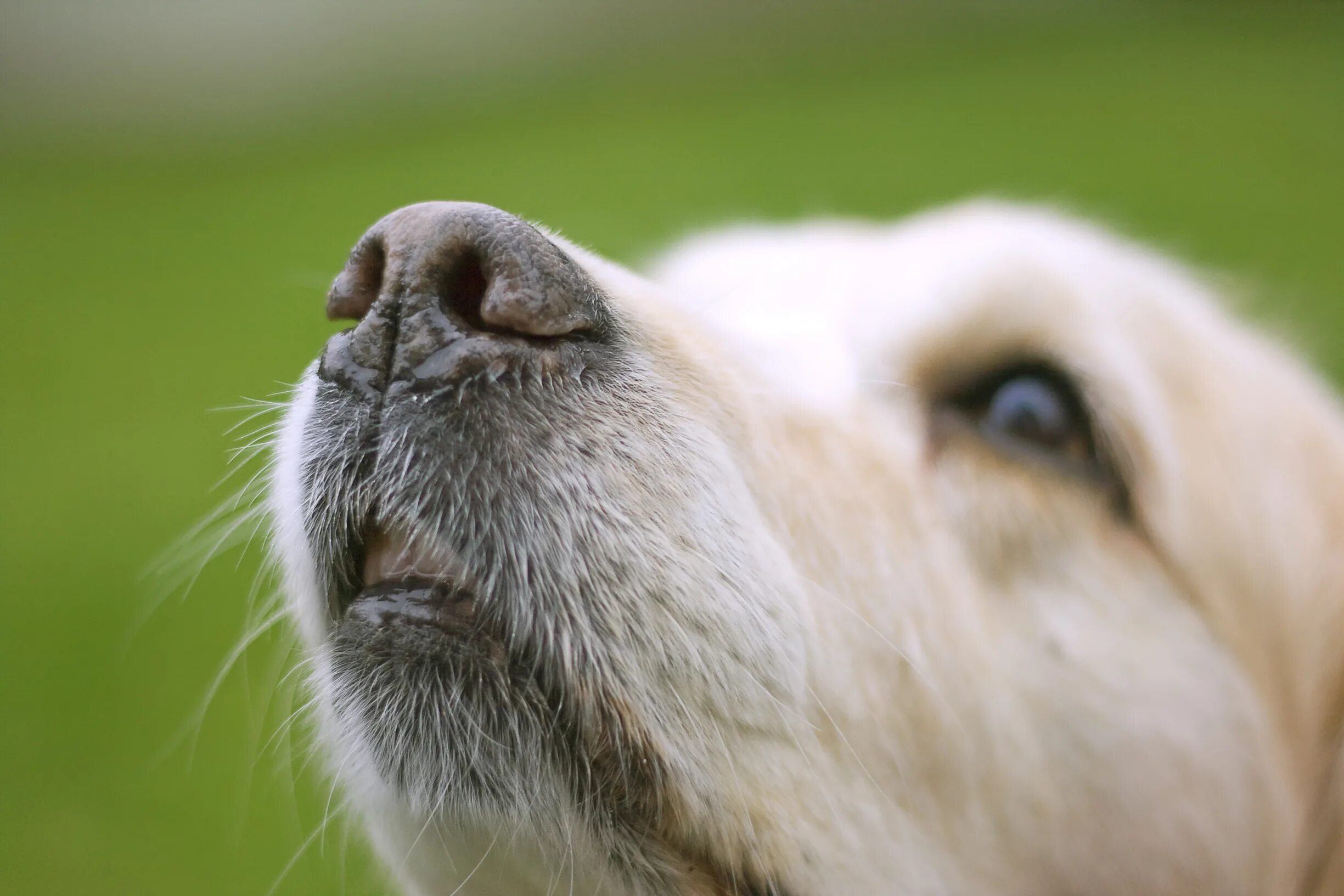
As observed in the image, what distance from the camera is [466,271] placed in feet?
6.15

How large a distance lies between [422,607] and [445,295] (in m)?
0.51

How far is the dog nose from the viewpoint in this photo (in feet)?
6.00

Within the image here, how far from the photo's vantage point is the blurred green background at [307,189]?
4520 millimetres

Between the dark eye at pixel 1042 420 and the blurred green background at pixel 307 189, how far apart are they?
4.04 feet

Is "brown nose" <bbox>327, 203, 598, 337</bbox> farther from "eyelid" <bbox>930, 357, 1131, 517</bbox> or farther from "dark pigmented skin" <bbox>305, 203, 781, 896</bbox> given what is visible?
"eyelid" <bbox>930, 357, 1131, 517</bbox>

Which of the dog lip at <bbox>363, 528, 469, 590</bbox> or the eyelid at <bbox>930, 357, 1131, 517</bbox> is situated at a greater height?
the eyelid at <bbox>930, 357, 1131, 517</bbox>

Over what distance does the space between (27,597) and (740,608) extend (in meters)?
5.22

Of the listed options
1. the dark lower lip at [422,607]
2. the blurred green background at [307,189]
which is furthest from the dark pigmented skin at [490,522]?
the blurred green background at [307,189]

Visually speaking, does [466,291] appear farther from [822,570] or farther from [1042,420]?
[1042,420]

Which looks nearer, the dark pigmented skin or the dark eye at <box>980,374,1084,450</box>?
the dark pigmented skin

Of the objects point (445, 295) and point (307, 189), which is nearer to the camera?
point (445, 295)

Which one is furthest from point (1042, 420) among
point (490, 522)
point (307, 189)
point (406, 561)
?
point (307, 189)

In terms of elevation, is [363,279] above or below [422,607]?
above

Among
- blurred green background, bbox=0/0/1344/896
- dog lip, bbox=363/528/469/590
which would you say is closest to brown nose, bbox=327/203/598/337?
dog lip, bbox=363/528/469/590
